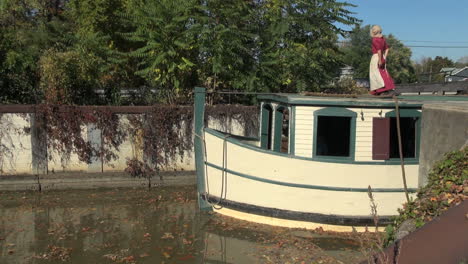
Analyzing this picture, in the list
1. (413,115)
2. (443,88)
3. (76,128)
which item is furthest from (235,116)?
(443,88)

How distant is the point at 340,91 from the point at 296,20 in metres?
3.90

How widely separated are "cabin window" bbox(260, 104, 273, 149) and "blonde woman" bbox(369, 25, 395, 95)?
2.38 meters

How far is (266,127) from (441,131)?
14.3 feet

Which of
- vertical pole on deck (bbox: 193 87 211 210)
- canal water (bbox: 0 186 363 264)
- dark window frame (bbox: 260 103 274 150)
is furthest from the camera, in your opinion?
dark window frame (bbox: 260 103 274 150)

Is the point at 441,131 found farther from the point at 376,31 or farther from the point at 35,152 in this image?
the point at 35,152

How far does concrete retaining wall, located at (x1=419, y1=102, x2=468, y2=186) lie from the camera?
5.52 m

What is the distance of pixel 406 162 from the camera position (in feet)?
25.7

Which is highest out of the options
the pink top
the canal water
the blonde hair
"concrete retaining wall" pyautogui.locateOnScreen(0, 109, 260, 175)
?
the blonde hair

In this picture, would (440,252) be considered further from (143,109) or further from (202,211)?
(143,109)

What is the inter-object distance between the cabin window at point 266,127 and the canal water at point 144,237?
2.08m

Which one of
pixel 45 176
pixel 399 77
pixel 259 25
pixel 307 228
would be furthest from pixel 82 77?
pixel 399 77

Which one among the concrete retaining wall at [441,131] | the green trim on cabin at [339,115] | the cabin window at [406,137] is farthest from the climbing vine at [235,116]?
the concrete retaining wall at [441,131]

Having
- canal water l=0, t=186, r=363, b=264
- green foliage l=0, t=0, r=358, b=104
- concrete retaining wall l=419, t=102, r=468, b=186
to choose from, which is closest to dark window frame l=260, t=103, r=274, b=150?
canal water l=0, t=186, r=363, b=264

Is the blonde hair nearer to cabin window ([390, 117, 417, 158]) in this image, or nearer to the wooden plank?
cabin window ([390, 117, 417, 158])
